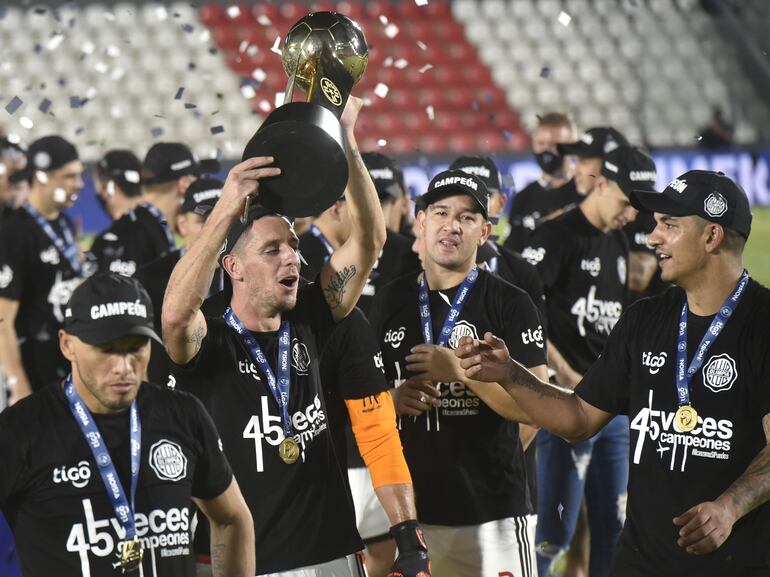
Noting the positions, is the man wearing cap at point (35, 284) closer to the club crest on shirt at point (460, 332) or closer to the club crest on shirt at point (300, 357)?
the club crest on shirt at point (460, 332)

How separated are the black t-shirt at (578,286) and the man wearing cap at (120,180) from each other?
3.38 meters

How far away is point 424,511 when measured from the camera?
5.16 meters

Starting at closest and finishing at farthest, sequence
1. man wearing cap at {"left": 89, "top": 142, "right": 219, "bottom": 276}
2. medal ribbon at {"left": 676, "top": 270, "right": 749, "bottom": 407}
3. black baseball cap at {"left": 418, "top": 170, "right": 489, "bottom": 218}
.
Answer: medal ribbon at {"left": 676, "top": 270, "right": 749, "bottom": 407} → black baseball cap at {"left": 418, "top": 170, "right": 489, "bottom": 218} → man wearing cap at {"left": 89, "top": 142, "right": 219, "bottom": 276}

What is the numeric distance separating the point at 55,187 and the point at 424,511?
391 cm

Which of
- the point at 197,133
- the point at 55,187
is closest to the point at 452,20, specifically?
the point at 197,133

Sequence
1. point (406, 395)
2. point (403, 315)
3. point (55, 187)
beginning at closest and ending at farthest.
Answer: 1. point (406, 395)
2. point (403, 315)
3. point (55, 187)

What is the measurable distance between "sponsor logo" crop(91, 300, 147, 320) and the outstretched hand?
110 cm

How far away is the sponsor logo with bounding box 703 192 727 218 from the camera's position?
417cm

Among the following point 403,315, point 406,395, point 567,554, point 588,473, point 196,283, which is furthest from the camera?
point 567,554

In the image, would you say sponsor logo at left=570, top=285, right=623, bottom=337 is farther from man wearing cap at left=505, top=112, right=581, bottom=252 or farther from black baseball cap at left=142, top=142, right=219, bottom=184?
black baseball cap at left=142, top=142, right=219, bottom=184

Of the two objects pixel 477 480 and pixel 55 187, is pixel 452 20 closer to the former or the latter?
pixel 55 187

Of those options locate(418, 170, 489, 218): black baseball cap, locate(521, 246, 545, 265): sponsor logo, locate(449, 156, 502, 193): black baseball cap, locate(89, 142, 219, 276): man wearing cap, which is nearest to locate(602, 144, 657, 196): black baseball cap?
locate(521, 246, 545, 265): sponsor logo

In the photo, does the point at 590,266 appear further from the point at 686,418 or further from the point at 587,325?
the point at 686,418

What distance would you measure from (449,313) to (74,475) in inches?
84.4
